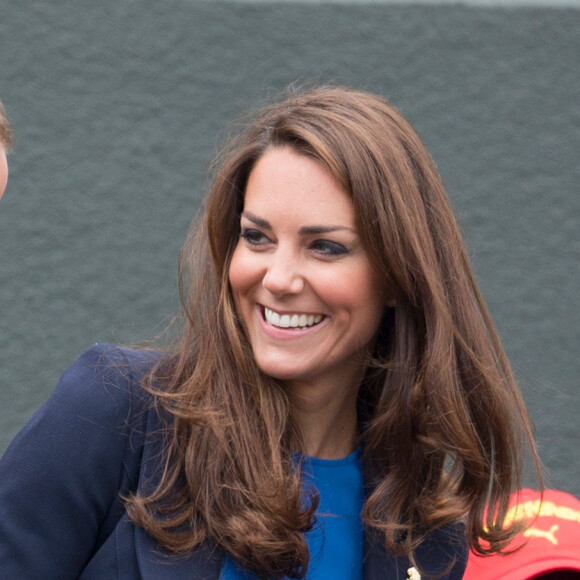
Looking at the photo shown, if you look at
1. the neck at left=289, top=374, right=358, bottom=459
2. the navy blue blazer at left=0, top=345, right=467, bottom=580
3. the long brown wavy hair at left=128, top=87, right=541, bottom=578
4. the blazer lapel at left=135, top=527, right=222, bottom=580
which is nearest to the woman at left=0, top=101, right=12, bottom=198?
the navy blue blazer at left=0, top=345, right=467, bottom=580

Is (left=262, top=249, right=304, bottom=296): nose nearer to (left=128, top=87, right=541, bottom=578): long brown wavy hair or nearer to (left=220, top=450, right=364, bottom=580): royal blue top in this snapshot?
(left=128, top=87, right=541, bottom=578): long brown wavy hair

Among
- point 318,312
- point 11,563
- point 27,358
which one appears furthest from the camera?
point 27,358

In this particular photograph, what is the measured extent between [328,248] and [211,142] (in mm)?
2257

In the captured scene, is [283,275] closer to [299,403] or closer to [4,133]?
[299,403]

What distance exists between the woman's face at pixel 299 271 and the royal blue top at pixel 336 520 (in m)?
0.27

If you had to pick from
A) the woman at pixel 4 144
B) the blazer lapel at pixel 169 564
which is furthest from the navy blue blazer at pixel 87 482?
the woman at pixel 4 144

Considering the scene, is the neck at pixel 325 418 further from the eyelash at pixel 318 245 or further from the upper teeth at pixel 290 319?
the eyelash at pixel 318 245

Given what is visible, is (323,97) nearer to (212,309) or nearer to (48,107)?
(212,309)

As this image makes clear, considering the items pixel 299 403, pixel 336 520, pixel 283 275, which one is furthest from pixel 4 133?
pixel 336 520

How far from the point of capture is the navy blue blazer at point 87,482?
234cm

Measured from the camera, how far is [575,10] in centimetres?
486

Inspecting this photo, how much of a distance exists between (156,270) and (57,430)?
2.36 metres

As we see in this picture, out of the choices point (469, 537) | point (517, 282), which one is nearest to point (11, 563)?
point (469, 537)

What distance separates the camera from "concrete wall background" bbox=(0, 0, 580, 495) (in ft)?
15.2
